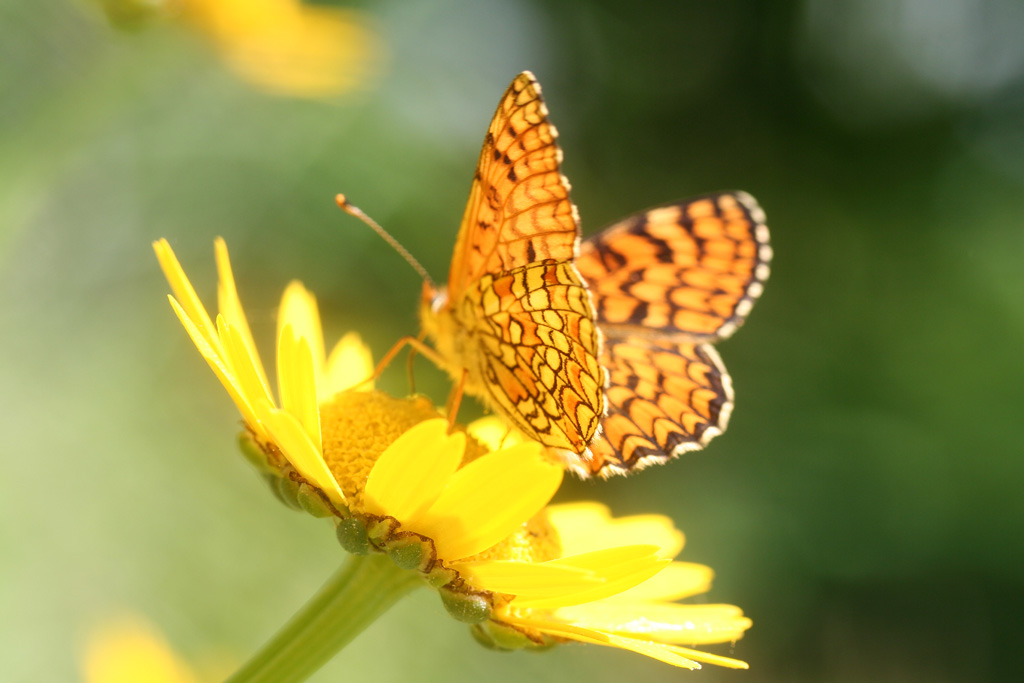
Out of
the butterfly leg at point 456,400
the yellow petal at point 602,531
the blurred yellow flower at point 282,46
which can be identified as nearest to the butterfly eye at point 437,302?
the butterfly leg at point 456,400

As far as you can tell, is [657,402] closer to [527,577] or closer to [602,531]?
[602,531]

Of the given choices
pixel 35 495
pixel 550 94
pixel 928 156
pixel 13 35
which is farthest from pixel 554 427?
pixel 928 156

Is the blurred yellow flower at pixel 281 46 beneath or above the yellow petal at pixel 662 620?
above

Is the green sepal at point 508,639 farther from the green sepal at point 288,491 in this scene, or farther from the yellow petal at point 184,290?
the yellow petal at point 184,290

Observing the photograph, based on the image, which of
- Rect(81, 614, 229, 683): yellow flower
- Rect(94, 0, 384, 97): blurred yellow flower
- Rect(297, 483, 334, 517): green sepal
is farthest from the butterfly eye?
Rect(94, 0, 384, 97): blurred yellow flower

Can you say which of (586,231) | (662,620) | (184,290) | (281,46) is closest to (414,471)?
(184,290)

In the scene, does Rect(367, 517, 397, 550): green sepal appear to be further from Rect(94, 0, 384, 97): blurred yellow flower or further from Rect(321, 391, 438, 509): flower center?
Rect(94, 0, 384, 97): blurred yellow flower

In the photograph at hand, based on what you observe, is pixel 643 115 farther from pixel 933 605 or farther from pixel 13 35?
pixel 13 35
